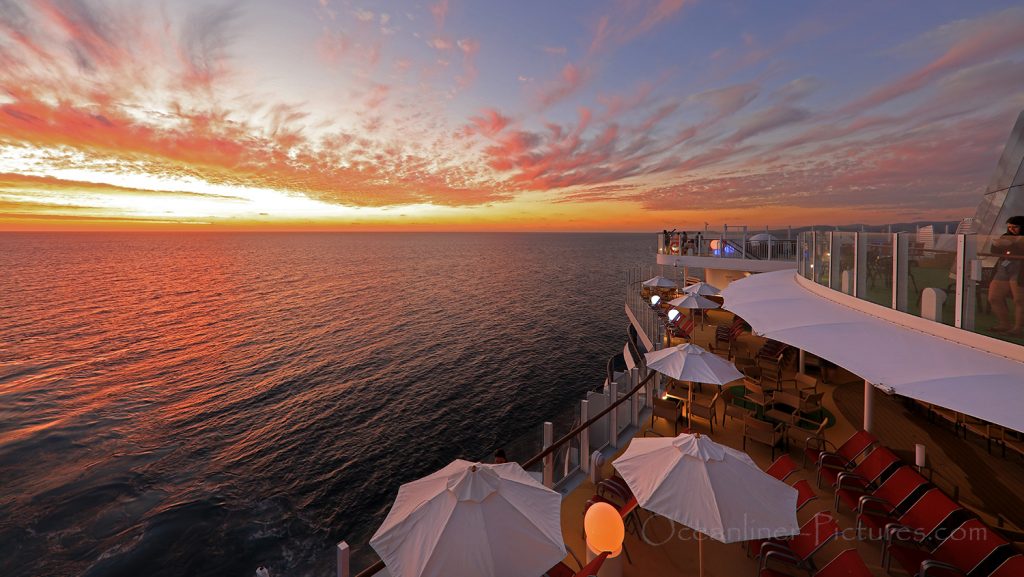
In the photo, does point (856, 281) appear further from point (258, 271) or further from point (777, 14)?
point (258, 271)

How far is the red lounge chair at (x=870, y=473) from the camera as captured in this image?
6.63 meters

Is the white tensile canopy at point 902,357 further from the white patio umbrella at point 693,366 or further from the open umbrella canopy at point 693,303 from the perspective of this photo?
the open umbrella canopy at point 693,303

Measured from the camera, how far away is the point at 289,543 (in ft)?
45.2

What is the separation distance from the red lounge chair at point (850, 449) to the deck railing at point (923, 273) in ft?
7.73

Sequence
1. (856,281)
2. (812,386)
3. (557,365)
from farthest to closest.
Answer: (557,365)
(812,386)
(856,281)

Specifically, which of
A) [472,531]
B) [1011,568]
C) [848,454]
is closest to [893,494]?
[848,454]

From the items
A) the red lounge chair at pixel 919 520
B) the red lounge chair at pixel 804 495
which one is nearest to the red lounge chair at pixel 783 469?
the red lounge chair at pixel 804 495

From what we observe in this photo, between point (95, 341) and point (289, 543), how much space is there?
37735 millimetres

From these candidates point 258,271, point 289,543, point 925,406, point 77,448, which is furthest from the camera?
point 258,271

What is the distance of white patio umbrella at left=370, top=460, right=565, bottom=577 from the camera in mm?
3842

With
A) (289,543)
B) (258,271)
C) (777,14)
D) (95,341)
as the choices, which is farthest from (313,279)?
(777,14)

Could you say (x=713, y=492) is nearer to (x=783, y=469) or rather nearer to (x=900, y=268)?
(x=783, y=469)

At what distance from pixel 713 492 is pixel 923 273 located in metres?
5.64

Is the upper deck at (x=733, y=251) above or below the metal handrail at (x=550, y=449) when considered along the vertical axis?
above
